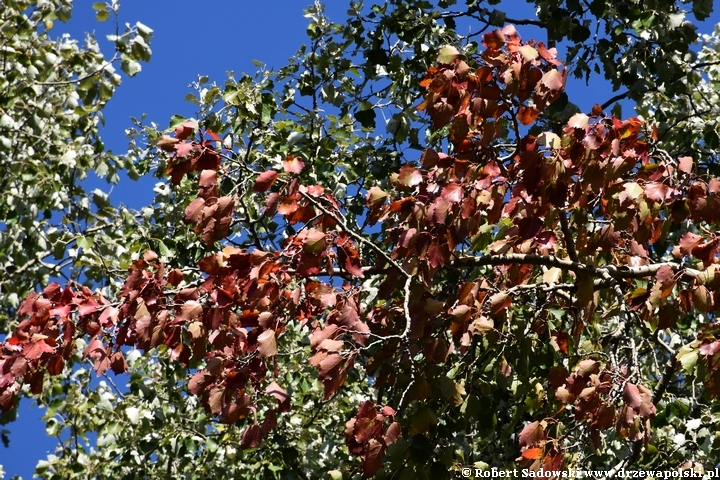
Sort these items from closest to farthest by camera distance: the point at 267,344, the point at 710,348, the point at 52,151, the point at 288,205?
the point at 710,348 < the point at 267,344 < the point at 288,205 < the point at 52,151

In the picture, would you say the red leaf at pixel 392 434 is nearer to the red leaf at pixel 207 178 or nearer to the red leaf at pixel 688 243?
the red leaf at pixel 207 178

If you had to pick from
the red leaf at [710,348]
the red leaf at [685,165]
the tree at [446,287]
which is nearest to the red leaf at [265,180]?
the tree at [446,287]

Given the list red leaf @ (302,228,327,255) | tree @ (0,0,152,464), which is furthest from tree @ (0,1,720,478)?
tree @ (0,0,152,464)

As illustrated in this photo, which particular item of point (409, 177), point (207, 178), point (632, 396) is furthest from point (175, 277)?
point (632, 396)

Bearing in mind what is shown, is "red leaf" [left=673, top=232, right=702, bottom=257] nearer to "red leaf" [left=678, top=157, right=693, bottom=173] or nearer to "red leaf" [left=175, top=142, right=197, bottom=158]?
"red leaf" [left=678, top=157, right=693, bottom=173]

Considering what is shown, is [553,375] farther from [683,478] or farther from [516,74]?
[516,74]

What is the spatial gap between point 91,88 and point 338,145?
1505 mm

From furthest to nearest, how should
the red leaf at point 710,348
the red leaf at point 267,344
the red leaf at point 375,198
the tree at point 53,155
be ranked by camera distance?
the tree at point 53,155 < the red leaf at point 375,198 < the red leaf at point 267,344 < the red leaf at point 710,348

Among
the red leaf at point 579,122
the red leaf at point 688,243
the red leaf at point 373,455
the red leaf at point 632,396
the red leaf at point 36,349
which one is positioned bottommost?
the red leaf at point 373,455

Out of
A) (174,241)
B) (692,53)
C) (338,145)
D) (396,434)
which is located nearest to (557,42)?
(692,53)

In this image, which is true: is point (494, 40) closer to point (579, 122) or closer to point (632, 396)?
point (579, 122)

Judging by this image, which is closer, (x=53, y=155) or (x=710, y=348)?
(x=710, y=348)

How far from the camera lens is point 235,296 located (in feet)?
10.1

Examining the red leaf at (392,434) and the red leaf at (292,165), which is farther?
the red leaf at (292,165)
